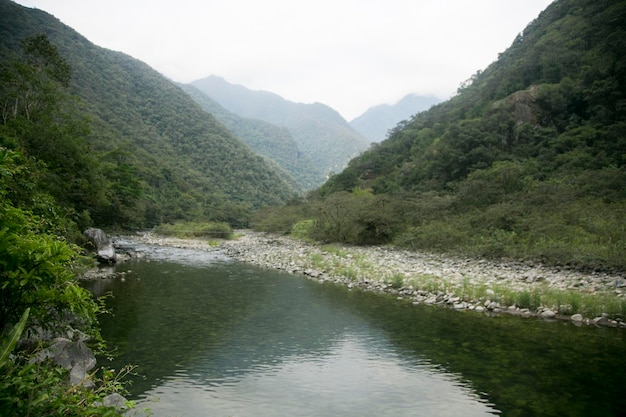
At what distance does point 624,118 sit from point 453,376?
115ft

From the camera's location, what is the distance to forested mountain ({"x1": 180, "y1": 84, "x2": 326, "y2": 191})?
13950 cm

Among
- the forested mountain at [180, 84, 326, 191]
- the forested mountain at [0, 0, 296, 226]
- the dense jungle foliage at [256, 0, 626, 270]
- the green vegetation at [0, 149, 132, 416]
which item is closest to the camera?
the green vegetation at [0, 149, 132, 416]

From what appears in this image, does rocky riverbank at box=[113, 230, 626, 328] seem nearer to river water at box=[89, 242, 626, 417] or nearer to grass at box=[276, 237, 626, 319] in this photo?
grass at box=[276, 237, 626, 319]

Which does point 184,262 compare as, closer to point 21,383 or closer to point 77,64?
point 21,383

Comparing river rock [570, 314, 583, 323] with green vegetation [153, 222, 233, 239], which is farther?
green vegetation [153, 222, 233, 239]

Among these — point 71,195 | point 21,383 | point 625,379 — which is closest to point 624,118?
point 625,379

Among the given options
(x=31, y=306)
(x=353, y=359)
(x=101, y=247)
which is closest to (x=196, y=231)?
(x=101, y=247)

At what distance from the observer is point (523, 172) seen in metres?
31.6

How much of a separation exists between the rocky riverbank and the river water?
2.75 ft

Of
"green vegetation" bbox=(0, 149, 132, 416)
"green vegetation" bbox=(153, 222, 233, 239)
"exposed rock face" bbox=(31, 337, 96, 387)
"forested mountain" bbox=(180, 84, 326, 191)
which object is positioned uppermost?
"forested mountain" bbox=(180, 84, 326, 191)

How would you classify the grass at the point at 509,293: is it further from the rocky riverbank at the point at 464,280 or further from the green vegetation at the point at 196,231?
the green vegetation at the point at 196,231

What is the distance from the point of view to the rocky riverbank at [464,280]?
12922mm

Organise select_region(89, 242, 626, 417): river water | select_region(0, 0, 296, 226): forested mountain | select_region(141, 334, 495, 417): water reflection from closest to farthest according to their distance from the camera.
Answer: select_region(141, 334, 495, 417): water reflection, select_region(89, 242, 626, 417): river water, select_region(0, 0, 296, 226): forested mountain

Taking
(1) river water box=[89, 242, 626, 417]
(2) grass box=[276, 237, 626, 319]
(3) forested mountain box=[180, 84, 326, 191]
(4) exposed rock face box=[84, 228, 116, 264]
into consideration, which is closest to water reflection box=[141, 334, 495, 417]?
(1) river water box=[89, 242, 626, 417]
